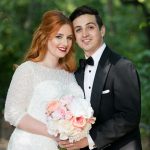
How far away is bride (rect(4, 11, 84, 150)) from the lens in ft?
15.4

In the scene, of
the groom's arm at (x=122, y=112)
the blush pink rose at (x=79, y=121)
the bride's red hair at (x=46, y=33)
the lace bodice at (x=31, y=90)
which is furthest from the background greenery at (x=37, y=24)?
the blush pink rose at (x=79, y=121)

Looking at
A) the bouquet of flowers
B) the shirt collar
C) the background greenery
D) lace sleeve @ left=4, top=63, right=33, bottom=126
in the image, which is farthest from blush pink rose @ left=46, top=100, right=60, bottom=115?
the background greenery

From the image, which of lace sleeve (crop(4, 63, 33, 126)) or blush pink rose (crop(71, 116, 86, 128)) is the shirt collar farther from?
blush pink rose (crop(71, 116, 86, 128))

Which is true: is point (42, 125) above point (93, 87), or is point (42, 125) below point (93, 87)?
below

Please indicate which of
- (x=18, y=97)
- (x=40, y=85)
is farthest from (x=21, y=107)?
(x=40, y=85)

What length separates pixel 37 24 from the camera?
41.0 ft

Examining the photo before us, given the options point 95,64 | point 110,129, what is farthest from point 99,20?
point 110,129

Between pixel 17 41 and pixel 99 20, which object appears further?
pixel 17 41

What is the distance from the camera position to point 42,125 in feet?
15.2

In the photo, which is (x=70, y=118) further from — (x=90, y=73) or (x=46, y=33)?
(x=46, y=33)

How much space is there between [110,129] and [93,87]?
0.47 metres

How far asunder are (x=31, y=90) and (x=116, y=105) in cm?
88

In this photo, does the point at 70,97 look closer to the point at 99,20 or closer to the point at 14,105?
the point at 14,105

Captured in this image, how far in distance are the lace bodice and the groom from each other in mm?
234
